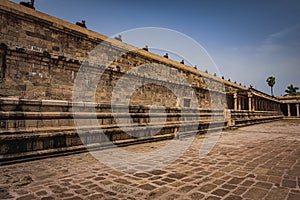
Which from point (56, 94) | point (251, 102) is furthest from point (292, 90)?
point (56, 94)

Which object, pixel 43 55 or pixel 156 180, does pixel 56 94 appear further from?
pixel 156 180

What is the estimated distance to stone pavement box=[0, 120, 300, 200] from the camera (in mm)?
2328

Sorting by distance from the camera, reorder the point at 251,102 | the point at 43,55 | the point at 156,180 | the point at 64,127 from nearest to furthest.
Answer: the point at 156,180 < the point at 64,127 < the point at 43,55 < the point at 251,102

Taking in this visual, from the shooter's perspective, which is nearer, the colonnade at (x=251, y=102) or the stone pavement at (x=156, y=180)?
the stone pavement at (x=156, y=180)

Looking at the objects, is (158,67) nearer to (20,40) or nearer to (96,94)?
(96,94)

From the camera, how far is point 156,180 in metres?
2.88

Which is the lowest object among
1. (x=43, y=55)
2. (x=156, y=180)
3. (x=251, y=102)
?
(x=156, y=180)

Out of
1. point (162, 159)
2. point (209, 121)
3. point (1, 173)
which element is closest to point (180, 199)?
point (162, 159)

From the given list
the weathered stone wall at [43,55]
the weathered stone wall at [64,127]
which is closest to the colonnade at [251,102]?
the weathered stone wall at [43,55]

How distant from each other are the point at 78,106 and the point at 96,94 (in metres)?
8.20

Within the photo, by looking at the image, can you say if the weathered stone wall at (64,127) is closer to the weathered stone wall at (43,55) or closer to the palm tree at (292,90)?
the weathered stone wall at (43,55)

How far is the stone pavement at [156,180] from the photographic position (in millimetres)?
2328

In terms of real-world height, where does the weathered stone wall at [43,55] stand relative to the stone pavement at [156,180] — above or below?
above

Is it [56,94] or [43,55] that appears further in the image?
[56,94]
